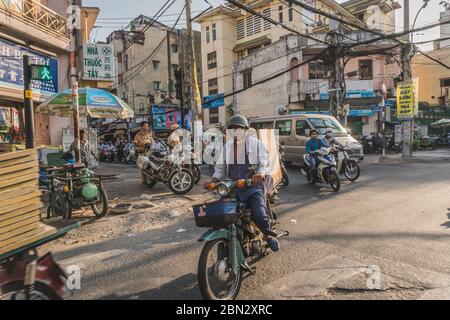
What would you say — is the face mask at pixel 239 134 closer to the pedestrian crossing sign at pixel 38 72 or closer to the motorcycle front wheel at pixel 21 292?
the motorcycle front wheel at pixel 21 292

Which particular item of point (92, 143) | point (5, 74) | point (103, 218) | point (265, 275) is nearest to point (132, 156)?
point (92, 143)

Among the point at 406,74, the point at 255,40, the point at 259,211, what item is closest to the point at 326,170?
the point at 259,211

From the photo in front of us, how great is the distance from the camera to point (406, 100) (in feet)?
50.8

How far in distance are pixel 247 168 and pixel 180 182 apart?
4548 millimetres

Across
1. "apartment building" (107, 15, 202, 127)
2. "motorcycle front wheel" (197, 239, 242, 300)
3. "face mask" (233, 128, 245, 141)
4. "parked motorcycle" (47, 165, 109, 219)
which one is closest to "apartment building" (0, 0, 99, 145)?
"parked motorcycle" (47, 165, 109, 219)

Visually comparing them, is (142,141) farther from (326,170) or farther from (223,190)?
(223,190)

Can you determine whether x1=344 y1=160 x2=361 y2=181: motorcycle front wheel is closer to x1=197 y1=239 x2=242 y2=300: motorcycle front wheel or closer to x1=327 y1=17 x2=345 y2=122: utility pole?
x1=197 y1=239 x2=242 y2=300: motorcycle front wheel

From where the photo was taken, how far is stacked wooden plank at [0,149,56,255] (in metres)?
2.47

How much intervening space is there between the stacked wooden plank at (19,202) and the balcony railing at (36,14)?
857 centimetres

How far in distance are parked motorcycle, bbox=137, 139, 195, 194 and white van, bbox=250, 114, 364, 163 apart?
485cm

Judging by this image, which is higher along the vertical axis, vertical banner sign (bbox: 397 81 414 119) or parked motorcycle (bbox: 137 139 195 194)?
vertical banner sign (bbox: 397 81 414 119)

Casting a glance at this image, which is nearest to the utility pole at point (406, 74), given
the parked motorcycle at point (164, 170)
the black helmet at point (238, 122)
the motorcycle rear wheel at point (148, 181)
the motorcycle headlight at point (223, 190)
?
the parked motorcycle at point (164, 170)

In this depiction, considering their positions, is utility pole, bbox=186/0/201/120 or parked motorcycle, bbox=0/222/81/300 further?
utility pole, bbox=186/0/201/120

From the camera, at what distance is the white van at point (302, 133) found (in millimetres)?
11516
